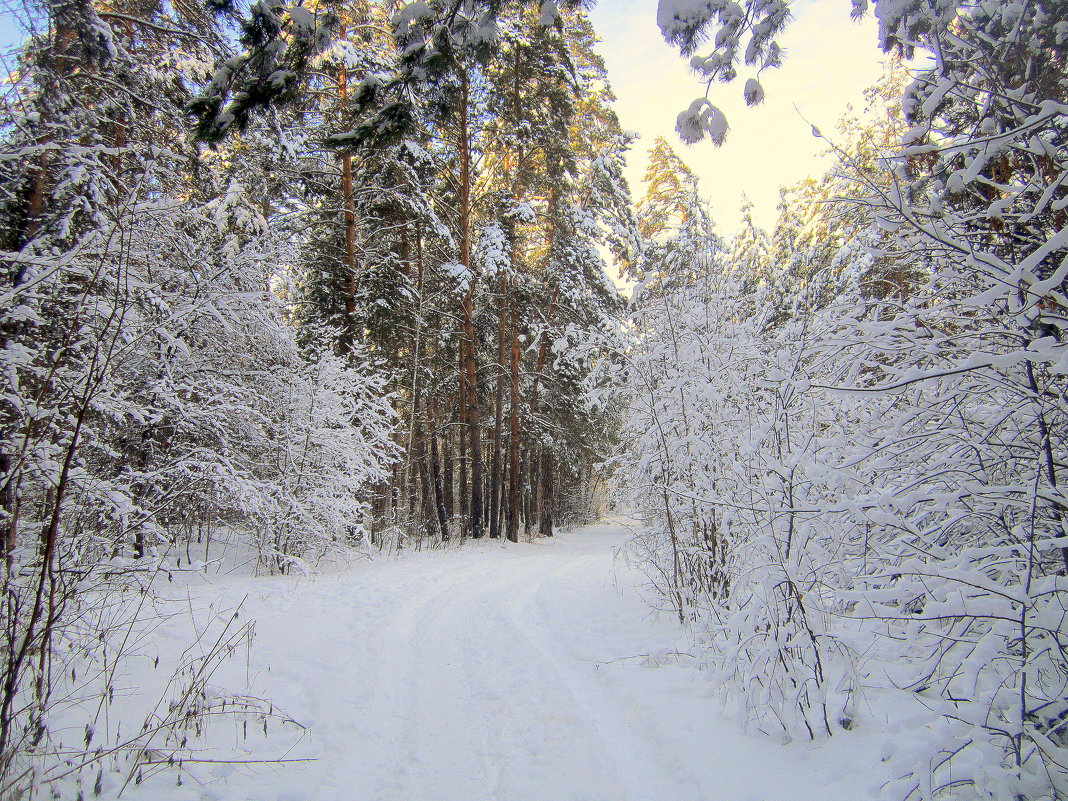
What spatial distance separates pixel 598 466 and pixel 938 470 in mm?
5455

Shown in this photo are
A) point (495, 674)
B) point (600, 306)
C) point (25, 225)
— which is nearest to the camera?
point (495, 674)

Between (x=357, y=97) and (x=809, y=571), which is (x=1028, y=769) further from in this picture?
(x=357, y=97)

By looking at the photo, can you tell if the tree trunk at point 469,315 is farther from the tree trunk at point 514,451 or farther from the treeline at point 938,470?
the treeline at point 938,470

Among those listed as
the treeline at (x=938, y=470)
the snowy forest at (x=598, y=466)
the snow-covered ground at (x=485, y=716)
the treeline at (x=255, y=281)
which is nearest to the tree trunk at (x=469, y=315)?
the treeline at (x=255, y=281)

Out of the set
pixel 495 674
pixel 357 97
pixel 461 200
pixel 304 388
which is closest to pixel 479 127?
pixel 461 200

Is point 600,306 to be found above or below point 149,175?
above

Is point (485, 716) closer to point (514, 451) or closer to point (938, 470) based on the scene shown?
point (938, 470)

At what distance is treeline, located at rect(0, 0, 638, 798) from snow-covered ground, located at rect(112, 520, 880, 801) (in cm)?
83

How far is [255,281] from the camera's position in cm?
833

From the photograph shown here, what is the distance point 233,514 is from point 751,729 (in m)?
8.16

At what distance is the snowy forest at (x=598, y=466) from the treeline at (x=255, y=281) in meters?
0.07

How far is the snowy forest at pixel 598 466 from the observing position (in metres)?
2.24

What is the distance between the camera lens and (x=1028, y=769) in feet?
6.11

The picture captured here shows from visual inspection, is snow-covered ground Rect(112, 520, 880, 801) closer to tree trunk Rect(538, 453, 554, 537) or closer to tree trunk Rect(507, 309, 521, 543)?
tree trunk Rect(507, 309, 521, 543)
